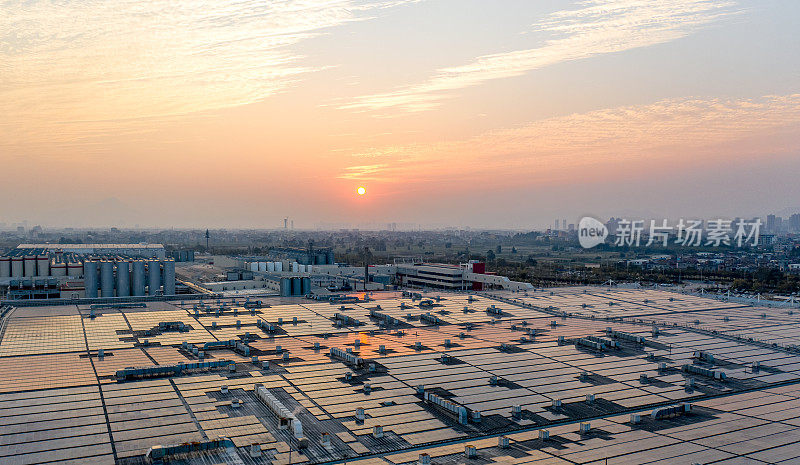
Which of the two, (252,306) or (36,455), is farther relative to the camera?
(252,306)

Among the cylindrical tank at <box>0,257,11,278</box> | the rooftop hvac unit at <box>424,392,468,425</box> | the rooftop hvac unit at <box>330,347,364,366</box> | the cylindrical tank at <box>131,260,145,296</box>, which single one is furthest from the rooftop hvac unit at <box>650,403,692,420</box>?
the cylindrical tank at <box>0,257,11,278</box>

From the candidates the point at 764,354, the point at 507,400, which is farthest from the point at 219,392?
the point at 764,354

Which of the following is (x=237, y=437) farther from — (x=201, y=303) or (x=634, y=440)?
(x=201, y=303)

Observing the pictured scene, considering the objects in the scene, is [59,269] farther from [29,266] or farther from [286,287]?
[286,287]

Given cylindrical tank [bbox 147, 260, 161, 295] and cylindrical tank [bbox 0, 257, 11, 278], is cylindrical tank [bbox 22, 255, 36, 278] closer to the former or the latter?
cylindrical tank [bbox 0, 257, 11, 278]

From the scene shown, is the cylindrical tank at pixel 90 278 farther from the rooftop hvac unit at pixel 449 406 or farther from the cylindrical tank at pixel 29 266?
the rooftop hvac unit at pixel 449 406

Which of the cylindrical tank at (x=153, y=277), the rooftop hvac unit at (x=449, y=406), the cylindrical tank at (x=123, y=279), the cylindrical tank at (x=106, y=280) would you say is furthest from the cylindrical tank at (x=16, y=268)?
the rooftop hvac unit at (x=449, y=406)
